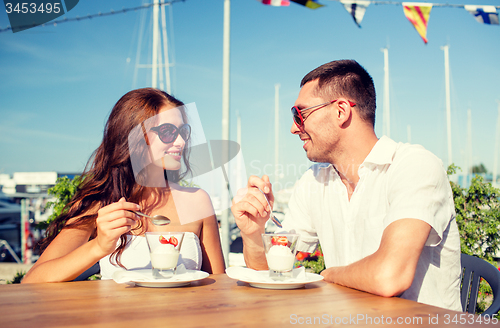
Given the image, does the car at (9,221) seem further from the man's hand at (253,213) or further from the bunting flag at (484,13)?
the bunting flag at (484,13)

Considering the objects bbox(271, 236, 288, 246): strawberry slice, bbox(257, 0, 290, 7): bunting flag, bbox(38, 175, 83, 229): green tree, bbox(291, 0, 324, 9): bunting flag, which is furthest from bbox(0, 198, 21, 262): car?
bbox(271, 236, 288, 246): strawberry slice

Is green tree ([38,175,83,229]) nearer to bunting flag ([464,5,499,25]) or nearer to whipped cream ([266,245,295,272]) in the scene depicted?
whipped cream ([266,245,295,272])

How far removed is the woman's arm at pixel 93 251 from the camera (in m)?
1.44

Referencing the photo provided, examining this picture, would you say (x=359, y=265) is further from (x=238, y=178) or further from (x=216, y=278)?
(x=238, y=178)

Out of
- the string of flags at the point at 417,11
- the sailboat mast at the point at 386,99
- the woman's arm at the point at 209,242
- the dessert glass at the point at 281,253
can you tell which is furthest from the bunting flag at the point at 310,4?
the sailboat mast at the point at 386,99

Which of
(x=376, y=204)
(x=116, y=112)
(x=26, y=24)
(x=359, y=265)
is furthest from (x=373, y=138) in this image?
(x=26, y=24)

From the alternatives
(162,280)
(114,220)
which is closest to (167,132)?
(114,220)

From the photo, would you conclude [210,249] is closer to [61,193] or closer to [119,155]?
[119,155]

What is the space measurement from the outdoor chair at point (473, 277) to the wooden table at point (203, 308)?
857 millimetres

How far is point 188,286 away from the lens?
1.43 metres

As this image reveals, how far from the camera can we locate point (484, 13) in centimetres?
491

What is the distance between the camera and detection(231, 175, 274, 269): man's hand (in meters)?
1.78

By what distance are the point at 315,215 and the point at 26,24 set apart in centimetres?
530

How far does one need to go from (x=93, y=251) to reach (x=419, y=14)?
500cm
